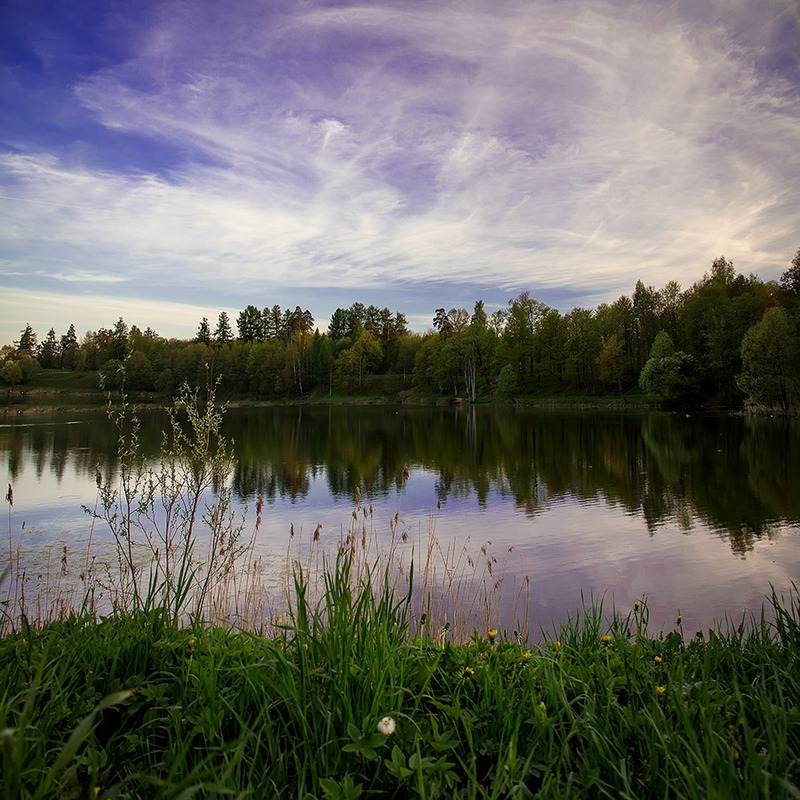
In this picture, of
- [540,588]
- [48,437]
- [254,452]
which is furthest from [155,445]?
[540,588]

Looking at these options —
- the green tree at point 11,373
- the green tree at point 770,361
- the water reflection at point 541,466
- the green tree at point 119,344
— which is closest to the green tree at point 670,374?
the green tree at point 770,361

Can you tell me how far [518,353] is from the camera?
8488 centimetres

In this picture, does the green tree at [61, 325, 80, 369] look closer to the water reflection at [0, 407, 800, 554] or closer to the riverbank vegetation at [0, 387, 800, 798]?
the water reflection at [0, 407, 800, 554]

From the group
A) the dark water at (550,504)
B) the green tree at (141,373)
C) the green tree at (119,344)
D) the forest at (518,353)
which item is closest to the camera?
the green tree at (119,344)

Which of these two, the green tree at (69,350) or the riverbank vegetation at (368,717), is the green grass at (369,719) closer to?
the riverbank vegetation at (368,717)

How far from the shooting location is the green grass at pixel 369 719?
2.18 metres

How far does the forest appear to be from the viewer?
56656 millimetres

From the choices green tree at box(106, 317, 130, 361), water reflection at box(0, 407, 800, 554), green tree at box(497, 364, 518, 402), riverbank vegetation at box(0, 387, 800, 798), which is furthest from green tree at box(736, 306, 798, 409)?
riverbank vegetation at box(0, 387, 800, 798)

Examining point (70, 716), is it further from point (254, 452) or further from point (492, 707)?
point (254, 452)

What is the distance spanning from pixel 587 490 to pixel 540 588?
33.9 ft

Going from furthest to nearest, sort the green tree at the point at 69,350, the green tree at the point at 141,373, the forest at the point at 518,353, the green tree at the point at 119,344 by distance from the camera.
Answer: the green tree at the point at 69,350 < the green tree at the point at 141,373 < the forest at the point at 518,353 < the green tree at the point at 119,344

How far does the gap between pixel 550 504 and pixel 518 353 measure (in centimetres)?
7038

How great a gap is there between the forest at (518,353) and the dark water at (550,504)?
9362 millimetres

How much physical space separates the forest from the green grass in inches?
1067
